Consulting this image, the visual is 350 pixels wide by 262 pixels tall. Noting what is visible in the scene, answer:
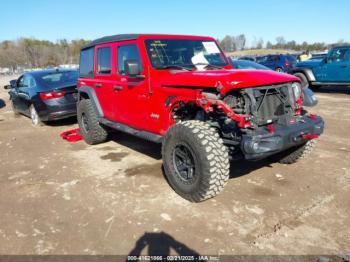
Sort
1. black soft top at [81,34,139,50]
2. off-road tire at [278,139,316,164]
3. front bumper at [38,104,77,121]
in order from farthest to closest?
front bumper at [38,104,77,121], black soft top at [81,34,139,50], off-road tire at [278,139,316,164]

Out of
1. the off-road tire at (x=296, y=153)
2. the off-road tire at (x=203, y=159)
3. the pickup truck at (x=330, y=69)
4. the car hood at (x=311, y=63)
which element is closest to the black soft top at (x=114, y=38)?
the off-road tire at (x=203, y=159)

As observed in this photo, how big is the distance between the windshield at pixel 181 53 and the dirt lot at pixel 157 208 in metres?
1.60

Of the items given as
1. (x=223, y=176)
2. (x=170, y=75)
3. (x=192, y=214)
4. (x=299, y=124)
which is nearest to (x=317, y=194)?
(x=299, y=124)

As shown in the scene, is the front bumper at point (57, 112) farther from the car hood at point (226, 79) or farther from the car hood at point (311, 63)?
the car hood at point (311, 63)

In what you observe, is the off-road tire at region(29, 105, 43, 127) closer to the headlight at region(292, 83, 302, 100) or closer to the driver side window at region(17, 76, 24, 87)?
the driver side window at region(17, 76, 24, 87)

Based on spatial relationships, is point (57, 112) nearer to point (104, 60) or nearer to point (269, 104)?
point (104, 60)

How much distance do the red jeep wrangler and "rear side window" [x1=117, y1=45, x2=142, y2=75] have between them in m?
0.01

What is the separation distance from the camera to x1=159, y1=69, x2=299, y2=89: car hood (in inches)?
135

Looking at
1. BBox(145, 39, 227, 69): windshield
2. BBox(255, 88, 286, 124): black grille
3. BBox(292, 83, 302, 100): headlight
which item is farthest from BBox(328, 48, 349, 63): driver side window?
BBox(255, 88, 286, 124): black grille

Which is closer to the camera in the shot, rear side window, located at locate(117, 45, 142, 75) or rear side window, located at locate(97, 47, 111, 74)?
rear side window, located at locate(117, 45, 142, 75)

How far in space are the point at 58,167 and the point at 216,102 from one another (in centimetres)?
301

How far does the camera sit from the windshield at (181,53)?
Result: 4500 millimetres

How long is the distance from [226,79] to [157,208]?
1649 mm

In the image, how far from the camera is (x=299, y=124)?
150 inches
